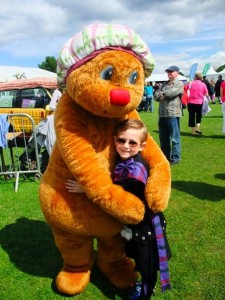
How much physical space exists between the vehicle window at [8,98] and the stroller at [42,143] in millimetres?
4735

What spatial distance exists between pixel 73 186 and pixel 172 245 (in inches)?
65.0

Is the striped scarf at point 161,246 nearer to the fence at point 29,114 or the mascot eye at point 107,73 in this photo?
the mascot eye at point 107,73

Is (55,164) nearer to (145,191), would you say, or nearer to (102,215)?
(102,215)

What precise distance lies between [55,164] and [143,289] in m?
1.14

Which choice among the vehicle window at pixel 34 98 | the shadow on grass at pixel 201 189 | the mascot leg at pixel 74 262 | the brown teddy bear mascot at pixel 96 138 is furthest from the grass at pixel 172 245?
the vehicle window at pixel 34 98

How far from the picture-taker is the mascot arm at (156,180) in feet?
7.58

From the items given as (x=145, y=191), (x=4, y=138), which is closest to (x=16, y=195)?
(x=4, y=138)

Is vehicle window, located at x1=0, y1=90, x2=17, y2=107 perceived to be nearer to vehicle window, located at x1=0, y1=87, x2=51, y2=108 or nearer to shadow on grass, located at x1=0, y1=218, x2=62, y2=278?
vehicle window, located at x1=0, y1=87, x2=51, y2=108

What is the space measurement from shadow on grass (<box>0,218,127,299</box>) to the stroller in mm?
1882

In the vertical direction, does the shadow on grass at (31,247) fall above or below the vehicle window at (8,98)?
below

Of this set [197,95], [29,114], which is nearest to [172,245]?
[197,95]

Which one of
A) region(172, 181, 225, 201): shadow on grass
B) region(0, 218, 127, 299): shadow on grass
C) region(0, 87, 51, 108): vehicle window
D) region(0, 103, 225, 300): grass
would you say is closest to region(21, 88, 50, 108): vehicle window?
region(0, 87, 51, 108): vehicle window

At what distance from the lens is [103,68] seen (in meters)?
2.29

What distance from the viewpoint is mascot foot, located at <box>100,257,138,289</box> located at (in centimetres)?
296
